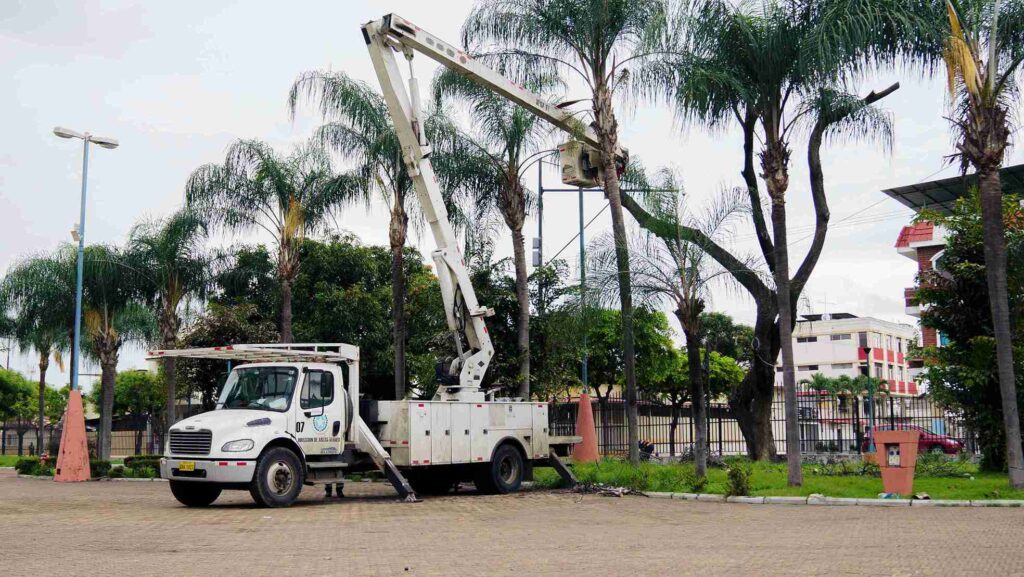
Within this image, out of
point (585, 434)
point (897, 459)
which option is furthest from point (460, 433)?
point (585, 434)

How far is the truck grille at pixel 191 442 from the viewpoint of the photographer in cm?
1659

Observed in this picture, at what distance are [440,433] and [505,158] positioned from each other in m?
8.32

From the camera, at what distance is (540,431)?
21.1 meters

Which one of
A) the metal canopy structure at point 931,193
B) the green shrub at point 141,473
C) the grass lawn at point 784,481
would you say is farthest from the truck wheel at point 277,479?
the metal canopy structure at point 931,193

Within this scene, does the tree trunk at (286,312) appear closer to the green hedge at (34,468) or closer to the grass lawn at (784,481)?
the grass lawn at (784,481)

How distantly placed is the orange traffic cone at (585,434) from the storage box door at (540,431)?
603 cm

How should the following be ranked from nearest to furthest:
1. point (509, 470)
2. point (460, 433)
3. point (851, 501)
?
point (851, 501)
point (460, 433)
point (509, 470)

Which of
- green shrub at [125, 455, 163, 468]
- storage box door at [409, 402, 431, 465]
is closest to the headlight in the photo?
Result: storage box door at [409, 402, 431, 465]

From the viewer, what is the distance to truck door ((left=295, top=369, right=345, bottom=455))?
1773 centimetres

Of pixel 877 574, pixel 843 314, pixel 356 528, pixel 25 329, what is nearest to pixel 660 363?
pixel 25 329

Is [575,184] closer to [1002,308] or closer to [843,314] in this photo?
[1002,308]

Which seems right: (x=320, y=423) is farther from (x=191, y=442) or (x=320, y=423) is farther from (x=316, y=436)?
(x=191, y=442)

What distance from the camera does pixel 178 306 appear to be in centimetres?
3269

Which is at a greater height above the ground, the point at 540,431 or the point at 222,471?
the point at 540,431
